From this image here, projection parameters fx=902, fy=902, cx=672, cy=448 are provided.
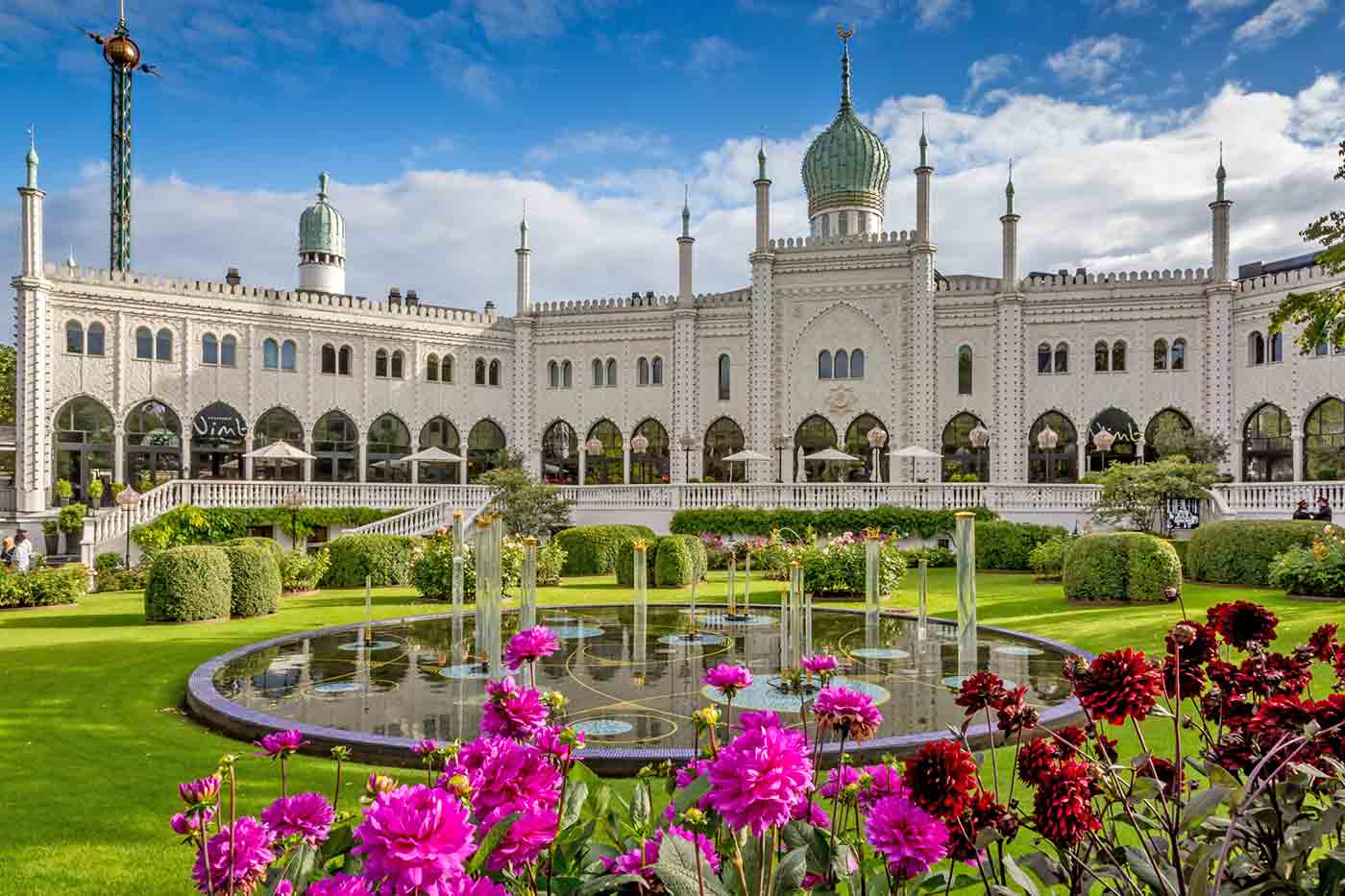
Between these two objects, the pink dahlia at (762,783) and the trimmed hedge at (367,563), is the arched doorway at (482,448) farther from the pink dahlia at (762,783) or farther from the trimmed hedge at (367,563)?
the pink dahlia at (762,783)

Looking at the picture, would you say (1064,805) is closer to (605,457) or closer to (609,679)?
(609,679)

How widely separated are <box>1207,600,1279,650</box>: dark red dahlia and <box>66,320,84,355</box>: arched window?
1580 inches

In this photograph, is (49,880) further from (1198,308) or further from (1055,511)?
(1198,308)

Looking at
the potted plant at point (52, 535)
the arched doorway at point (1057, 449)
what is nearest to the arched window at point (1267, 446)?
the arched doorway at point (1057, 449)

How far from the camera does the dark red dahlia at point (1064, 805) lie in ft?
8.30

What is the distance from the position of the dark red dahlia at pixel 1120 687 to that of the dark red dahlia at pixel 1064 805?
200 mm

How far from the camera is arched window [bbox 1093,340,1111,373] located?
38.0 m

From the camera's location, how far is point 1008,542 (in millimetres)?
23703

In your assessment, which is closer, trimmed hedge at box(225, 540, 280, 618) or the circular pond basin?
the circular pond basin

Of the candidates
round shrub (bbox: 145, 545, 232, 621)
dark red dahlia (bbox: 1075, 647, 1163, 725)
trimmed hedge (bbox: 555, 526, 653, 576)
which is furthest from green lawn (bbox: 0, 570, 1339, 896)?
trimmed hedge (bbox: 555, 526, 653, 576)

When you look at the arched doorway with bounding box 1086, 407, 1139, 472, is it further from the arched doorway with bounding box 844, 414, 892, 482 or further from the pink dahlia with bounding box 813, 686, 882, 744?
the pink dahlia with bounding box 813, 686, 882, 744

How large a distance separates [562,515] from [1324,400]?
1155 inches

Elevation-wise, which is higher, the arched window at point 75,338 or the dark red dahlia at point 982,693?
the arched window at point 75,338

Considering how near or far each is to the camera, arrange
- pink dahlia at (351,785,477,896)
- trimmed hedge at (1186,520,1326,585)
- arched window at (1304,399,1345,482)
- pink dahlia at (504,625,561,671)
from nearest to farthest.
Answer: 1. pink dahlia at (351,785,477,896)
2. pink dahlia at (504,625,561,671)
3. trimmed hedge at (1186,520,1326,585)
4. arched window at (1304,399,1345,482)
